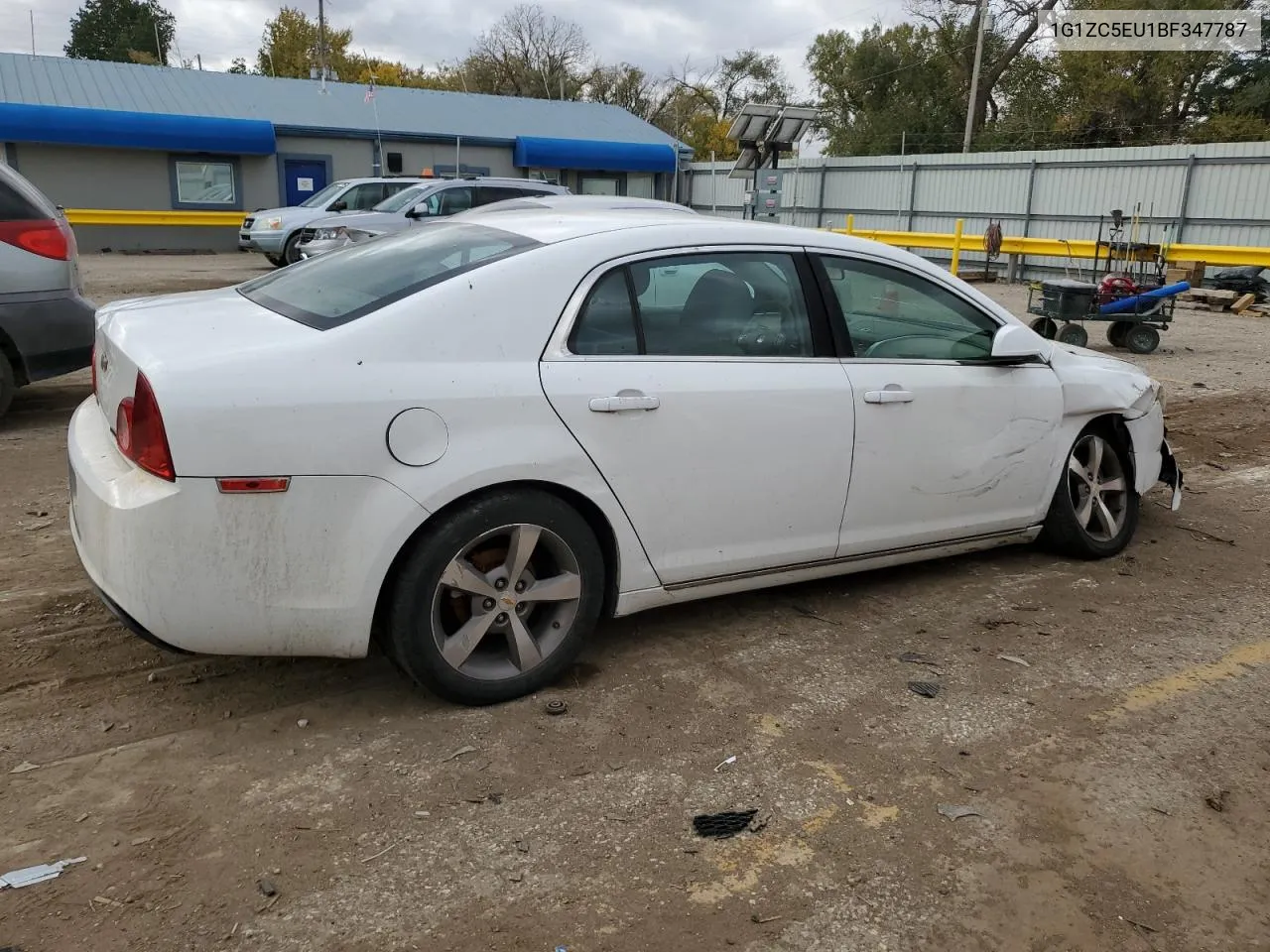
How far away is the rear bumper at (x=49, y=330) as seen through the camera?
6414 millimetres

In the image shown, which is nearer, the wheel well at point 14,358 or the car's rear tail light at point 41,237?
the car's rear tail light at point 41,237

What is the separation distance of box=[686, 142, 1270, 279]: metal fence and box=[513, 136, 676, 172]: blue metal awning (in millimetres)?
4604

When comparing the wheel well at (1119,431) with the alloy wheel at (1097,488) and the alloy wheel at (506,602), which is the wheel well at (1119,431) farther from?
the alloy wheel at (506,602)

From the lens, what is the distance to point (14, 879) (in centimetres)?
248

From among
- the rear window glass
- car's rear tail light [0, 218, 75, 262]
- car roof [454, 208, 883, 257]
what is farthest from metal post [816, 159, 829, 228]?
the rear window glass

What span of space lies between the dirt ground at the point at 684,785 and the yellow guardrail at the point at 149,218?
2344 centimetres

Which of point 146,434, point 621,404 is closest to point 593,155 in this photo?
point 621,404

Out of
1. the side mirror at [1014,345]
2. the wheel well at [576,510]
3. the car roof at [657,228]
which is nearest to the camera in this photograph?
the wheel well at [576,510]

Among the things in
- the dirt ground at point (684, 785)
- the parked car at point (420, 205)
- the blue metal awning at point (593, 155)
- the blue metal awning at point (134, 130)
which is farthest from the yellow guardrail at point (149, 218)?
the dirt ground at point (684, 785)

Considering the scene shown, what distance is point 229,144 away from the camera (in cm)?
2611

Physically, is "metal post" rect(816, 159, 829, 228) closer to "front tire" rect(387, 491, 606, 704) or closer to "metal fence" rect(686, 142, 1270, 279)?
"metal fence" rect(686, 142, 1270, 279)

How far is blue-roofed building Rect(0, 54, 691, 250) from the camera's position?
82.0 ft

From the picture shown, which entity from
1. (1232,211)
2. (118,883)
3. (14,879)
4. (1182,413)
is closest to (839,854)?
(118,883)

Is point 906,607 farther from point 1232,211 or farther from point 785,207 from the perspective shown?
point 785,207
